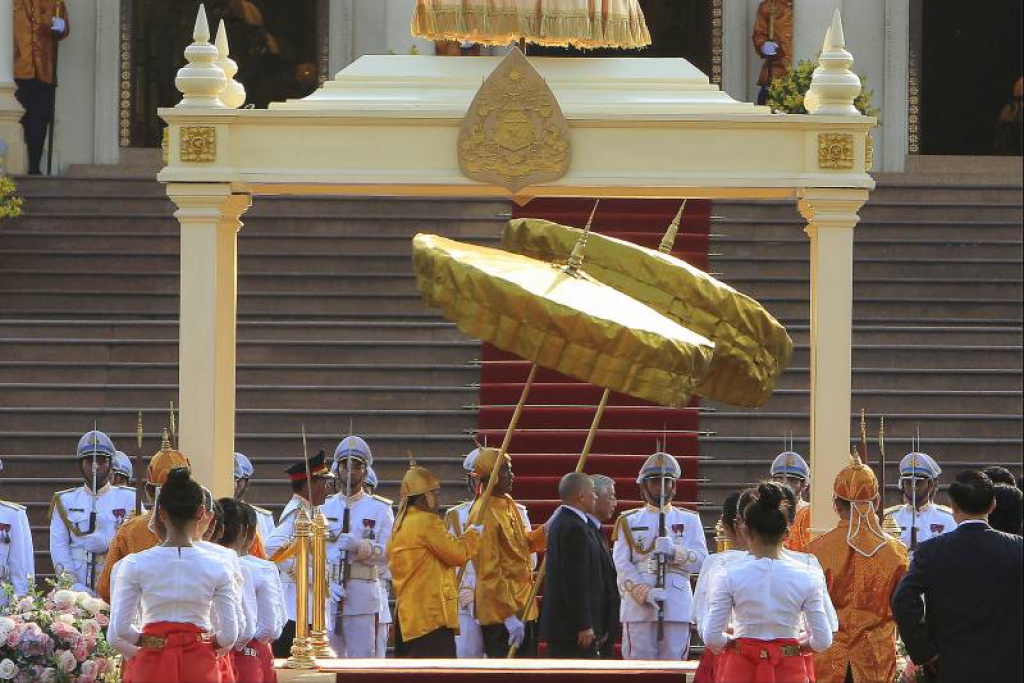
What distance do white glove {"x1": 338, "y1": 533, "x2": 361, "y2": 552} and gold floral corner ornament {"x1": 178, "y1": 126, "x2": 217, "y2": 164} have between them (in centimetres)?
372

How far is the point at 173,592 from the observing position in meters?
10.5

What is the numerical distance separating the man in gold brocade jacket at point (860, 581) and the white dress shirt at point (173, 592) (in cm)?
357

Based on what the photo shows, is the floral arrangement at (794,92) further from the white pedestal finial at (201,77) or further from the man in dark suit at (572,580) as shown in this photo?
the white pedestal finial at (201,77)

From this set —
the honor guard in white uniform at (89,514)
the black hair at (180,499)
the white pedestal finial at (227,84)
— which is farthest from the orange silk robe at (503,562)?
the black hair at (180,499)

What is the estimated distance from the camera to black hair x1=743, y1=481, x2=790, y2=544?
10.6 meters

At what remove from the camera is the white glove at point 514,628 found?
50.3 ft

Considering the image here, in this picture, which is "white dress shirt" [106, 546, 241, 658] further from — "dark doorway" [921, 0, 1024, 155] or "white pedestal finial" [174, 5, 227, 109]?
"dark doorway" [921, 0, 1024, 155]

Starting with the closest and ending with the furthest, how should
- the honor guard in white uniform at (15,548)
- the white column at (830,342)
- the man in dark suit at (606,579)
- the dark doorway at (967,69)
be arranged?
the white column at (830,342) < the man in dark suit at (606,579) < the honor guard in white uniform at (15,548) < the dark doorway at (967,69)

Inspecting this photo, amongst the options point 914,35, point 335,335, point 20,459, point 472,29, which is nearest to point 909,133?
point 914,35

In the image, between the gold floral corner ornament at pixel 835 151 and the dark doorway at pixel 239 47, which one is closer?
the gold floral corner ornament at pixel 835 151

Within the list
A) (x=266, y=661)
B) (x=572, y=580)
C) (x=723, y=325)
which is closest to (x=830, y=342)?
(x=723, y=325)

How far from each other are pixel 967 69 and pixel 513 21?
710 inches

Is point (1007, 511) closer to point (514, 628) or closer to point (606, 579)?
point (606, 579)

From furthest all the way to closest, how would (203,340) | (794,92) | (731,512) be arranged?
(794,92)
(203,340)
(731,512)
